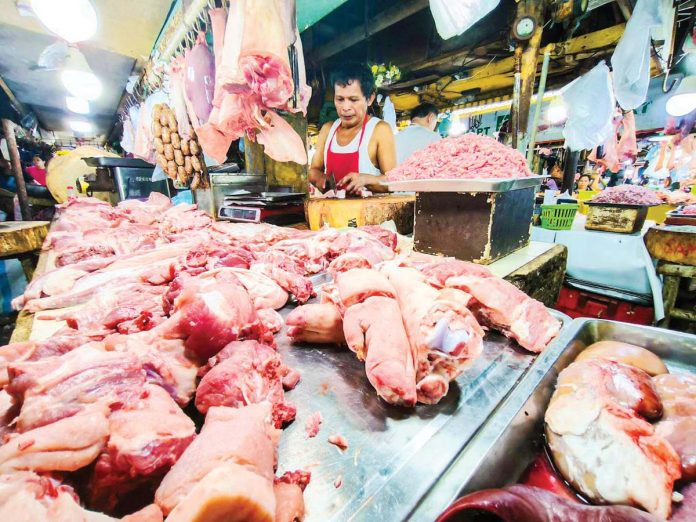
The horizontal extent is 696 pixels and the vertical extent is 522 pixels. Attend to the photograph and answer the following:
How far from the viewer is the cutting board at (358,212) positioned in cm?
339

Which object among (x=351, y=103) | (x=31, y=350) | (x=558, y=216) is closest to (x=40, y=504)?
(x=31, y=350)

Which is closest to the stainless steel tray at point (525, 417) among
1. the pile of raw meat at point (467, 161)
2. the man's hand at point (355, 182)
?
the pile of raw meat at point (467, 161)

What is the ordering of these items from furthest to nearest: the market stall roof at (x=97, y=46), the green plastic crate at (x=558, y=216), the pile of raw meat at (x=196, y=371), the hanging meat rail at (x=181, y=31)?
the market stall roof at (x=97, y=46) < the green plastic crate at (x=558, y=216) < the hanging meat rail at (x=181, y=31) < the pile of raw meat at (x=196, y=371)

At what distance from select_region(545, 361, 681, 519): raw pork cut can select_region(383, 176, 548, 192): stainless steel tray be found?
1520mm

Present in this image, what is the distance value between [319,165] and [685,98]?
10639 millimetres

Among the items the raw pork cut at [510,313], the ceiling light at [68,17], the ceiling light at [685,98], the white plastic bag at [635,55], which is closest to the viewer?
the raw pork cut at [510,313]

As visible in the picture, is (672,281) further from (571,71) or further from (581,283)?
(571,71)

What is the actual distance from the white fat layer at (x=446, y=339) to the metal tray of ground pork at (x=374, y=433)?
0.24 meters

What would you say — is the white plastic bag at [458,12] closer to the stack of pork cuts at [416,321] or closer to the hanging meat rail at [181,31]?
the hanging meat rail at [181,31]

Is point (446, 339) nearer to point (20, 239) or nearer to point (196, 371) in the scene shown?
point (196, 371)

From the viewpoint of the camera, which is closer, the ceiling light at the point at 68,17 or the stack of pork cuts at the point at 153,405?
the stack of pork cuts at the point at 153,405

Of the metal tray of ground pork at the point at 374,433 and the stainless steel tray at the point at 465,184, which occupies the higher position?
the stainless steel tray at the point at 465,184

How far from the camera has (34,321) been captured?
74.5 inches

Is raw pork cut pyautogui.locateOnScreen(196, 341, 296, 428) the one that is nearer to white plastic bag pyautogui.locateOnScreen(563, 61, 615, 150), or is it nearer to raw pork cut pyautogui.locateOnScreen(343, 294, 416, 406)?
raw pork cut pyautogui.locateOnScreen(343, 294, 416, 406)
